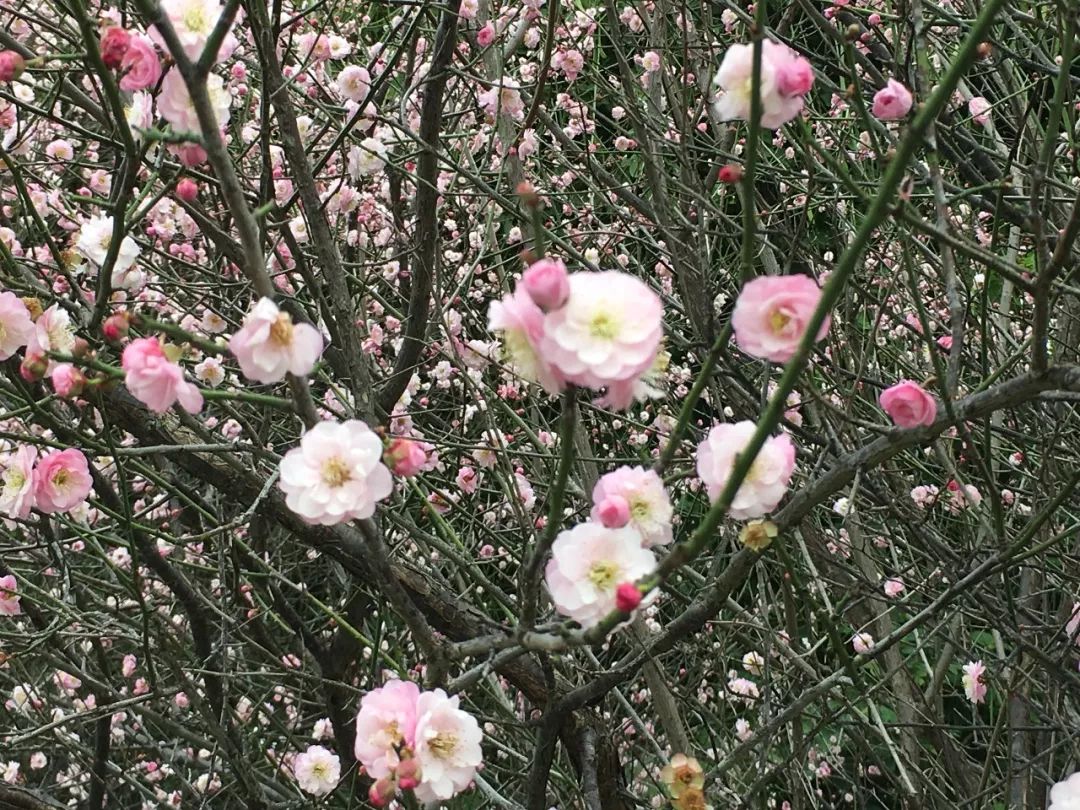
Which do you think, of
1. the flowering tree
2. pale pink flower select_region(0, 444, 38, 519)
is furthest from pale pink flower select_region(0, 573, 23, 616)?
pale pink flower select_region(0, 444, 38, 519)

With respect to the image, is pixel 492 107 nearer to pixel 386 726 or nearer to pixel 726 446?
pixel 726 446

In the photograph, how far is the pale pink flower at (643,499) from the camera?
51.7 inches

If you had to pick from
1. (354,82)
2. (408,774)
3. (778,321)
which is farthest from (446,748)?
(354,82)

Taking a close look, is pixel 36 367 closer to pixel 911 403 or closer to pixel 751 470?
pixel 751 470

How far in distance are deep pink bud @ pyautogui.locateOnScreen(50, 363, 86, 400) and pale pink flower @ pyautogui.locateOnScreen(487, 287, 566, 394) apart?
0.55 meters

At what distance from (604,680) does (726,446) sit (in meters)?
0.75

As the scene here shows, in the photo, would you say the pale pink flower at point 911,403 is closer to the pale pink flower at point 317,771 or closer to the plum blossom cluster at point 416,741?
the plum blossom cluster at point 416,741

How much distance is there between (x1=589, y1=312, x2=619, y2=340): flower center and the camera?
953mm

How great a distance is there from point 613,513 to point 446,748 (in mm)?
436

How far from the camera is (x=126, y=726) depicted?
4.20 metres

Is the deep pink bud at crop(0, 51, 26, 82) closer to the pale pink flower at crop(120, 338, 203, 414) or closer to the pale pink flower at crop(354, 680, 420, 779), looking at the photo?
the pale pink flower at crop(120, 338, 203, 414)

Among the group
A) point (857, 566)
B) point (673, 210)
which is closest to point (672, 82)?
point (673, 210)

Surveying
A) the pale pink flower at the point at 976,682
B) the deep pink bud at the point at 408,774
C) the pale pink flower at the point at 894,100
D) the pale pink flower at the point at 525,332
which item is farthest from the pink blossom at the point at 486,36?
the pale pink flower at the point at 976,682

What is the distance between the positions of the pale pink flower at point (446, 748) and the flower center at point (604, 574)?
0.28 meters
